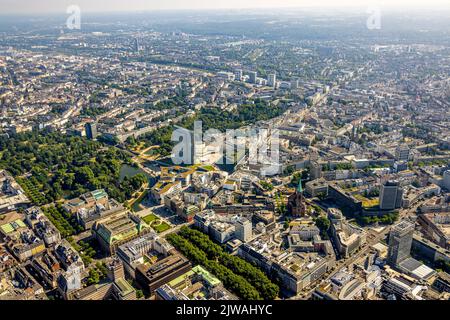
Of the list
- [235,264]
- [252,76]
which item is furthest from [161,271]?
[252,76]

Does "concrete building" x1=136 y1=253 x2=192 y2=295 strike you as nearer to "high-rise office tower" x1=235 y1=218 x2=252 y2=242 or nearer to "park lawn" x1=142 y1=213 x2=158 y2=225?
"high-rise office tower" x1=235 y1=218 x2=252 y2=242

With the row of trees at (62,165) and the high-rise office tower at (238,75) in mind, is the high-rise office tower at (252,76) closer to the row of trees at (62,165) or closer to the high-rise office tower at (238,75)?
the high-rise office tower at (238,75)

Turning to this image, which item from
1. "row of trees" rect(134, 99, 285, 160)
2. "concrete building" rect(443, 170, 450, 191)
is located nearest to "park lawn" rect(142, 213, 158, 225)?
"row of trees" rect(134, 99, 285, 160)

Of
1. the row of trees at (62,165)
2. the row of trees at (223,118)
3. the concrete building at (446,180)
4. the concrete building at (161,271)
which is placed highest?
the row of trees at (223,118)

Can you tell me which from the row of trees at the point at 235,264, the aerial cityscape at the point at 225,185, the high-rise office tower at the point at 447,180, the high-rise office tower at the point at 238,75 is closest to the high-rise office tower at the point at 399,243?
the aerial cityscape at the point at 225,185

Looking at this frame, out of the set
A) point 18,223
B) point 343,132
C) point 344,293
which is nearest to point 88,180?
point 18,223
